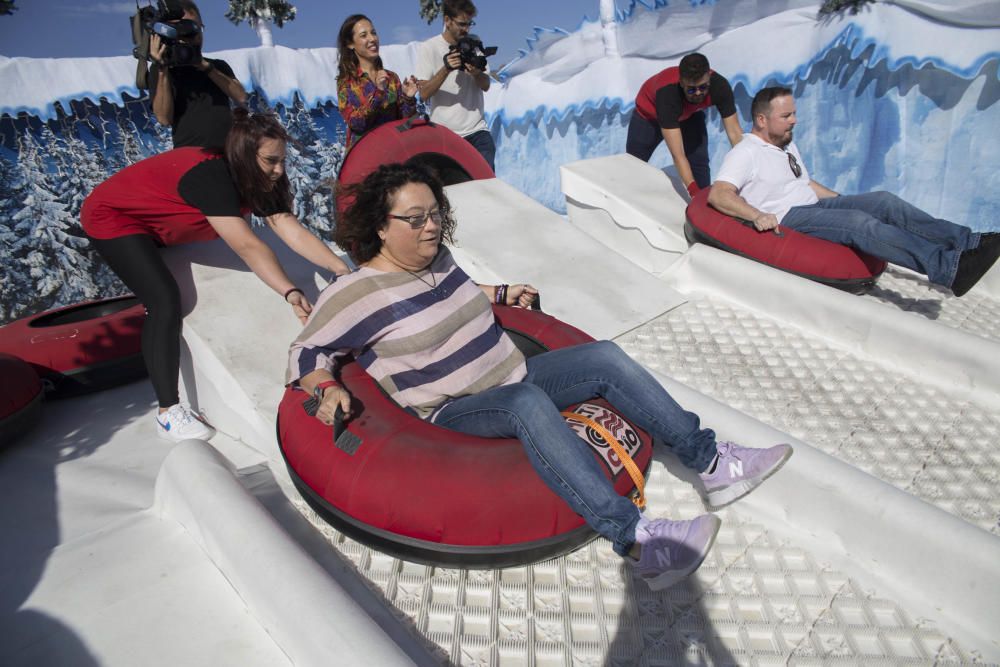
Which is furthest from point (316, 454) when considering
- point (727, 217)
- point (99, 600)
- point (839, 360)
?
point (727, 217)

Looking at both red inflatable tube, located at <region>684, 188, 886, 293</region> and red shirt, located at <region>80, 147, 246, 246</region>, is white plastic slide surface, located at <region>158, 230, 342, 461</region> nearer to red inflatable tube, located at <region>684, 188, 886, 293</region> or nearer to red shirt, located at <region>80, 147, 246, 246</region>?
red shirt, located at <region>80, 147, 246, 246</region>

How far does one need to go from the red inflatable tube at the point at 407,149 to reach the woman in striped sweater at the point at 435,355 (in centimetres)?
156

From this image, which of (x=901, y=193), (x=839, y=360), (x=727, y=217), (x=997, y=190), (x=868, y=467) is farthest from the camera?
(x=901, y=193)

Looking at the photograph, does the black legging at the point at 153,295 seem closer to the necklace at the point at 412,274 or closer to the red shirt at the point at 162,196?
the red shirt at the point at 162,196

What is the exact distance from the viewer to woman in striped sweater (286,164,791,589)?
1.61 metres

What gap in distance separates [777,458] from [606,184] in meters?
3.12

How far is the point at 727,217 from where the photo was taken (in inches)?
131

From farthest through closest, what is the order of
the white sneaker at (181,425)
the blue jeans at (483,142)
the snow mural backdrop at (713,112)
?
the snow mural backdrop at (713,112), the blue jeans at (483,142), the white sneaker at (181,425)

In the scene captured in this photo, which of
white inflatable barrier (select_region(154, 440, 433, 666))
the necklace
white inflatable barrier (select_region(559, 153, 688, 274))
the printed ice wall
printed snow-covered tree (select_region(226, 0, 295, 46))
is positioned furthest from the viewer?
printed snow-covered tree (select_region(226, 0, 295, 46))

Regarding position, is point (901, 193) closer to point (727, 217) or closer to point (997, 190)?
point (997, 190)

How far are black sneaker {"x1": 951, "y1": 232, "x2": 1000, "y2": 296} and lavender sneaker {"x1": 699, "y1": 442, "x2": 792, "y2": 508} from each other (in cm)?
167

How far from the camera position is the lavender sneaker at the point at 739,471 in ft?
5.28

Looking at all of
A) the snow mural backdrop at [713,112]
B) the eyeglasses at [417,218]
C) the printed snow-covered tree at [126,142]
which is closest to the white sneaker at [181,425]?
the eyeglasses at [417,218]

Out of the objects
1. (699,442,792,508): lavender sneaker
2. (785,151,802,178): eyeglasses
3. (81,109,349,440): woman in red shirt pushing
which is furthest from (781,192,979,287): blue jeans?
(81,109,349,440): woman in red shirt pushing
